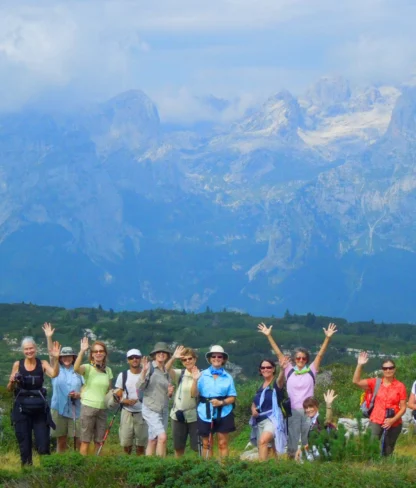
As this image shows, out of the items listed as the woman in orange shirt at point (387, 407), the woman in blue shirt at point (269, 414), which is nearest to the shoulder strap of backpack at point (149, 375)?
the woman in blue shirt at point (269, 414)

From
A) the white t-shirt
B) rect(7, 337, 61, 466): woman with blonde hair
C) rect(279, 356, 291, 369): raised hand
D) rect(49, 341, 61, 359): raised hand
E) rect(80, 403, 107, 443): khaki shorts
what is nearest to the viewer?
rect(7, 337, 61, 466): woman with blonde hair

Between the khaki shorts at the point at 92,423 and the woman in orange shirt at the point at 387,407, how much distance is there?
3.54 m

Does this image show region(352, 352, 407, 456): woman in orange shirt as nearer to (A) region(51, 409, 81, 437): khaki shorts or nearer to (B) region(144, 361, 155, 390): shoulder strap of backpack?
(B) region(144, 361, 155, 390): shoulder strap of backpack

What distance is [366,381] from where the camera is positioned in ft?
44.3

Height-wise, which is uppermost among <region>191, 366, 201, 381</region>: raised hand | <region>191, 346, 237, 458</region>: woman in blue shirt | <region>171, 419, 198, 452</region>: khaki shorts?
<region>191, 366, 201, 381</region>: raised hand

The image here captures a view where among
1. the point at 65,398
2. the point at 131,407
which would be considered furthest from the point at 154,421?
the point at 65,398

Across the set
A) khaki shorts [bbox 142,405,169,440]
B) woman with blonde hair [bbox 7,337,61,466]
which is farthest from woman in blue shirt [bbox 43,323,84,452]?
khaki shorts [bbox 142,405,169,440]

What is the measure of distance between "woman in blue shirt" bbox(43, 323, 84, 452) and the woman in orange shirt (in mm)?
3920

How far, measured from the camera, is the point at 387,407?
13.3 metres

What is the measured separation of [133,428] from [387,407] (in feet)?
11.6

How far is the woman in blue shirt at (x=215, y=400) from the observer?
13.3 metres

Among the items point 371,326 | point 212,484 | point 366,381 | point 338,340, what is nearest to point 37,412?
point 212,484

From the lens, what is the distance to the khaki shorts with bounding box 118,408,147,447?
1397 centimetres

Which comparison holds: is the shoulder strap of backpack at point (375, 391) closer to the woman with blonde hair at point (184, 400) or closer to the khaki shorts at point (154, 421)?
the woman with blonde hair at point (184, 400)
